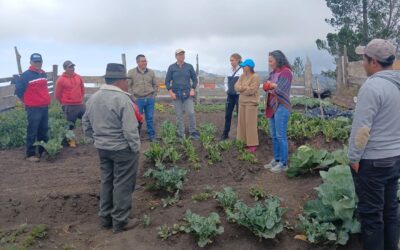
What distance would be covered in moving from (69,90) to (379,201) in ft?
23.0

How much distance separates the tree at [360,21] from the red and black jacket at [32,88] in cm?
1405

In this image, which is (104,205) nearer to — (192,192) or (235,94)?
(192,192)

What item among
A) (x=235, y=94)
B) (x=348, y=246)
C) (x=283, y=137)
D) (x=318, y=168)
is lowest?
(x=348, y=246)

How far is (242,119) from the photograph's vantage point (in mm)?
8023

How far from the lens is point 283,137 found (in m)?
6.70

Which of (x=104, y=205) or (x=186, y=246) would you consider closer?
(x=186, y=246)

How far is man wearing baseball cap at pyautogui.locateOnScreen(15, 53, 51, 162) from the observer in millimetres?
8109

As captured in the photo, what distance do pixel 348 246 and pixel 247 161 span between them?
3133 mm

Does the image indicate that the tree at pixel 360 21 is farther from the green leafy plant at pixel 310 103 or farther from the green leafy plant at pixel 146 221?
the green leafy plant at pixel 146 221

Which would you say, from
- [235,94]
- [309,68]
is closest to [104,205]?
[235,94]

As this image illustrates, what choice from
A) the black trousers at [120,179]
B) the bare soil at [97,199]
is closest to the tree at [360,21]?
the bare soil at [97,199]

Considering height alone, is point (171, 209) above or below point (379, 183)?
below

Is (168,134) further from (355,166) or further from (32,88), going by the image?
(355,166)

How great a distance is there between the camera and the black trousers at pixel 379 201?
3844 mm
